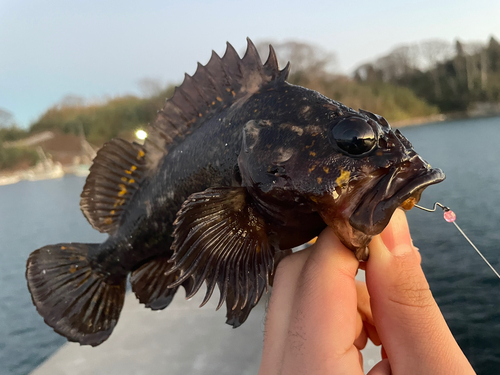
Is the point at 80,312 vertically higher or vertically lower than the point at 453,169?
higher

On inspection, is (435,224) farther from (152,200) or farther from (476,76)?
(476,76)

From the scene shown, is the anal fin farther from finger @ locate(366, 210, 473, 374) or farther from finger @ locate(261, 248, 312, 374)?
finger @ locate(366, 210, 473, 374)

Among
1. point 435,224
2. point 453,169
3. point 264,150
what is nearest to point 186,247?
point 264,150

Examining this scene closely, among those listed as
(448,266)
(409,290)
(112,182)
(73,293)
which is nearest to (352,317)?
(409,290)

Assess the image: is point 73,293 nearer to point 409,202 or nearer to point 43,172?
point 409,202

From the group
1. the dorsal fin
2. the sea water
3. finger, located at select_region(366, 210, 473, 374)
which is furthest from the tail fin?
the sea water

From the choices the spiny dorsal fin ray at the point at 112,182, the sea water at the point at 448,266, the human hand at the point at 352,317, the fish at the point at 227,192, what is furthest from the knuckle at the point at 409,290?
the sea water at the point at 448,266
